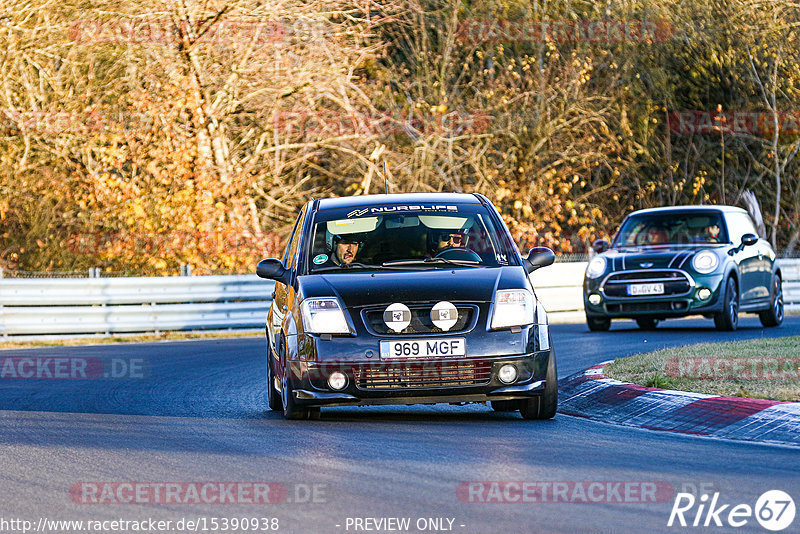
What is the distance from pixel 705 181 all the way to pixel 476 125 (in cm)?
666

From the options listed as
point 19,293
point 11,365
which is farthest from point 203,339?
point 11,365

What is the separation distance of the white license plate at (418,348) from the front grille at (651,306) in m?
10.0

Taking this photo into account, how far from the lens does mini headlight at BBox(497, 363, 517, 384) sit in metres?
9.57

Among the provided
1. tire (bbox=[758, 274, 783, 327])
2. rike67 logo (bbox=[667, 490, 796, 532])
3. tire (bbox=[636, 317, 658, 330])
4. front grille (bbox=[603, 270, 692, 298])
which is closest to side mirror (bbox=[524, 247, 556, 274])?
rike67 logo (bbox=[667, 490, 796, 532])

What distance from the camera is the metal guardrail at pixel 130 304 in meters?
21.3

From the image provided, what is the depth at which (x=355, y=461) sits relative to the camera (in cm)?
793

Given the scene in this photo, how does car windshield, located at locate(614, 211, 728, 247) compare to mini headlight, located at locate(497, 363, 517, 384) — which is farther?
car windshield, located at locate(614, 211, 728, 247)

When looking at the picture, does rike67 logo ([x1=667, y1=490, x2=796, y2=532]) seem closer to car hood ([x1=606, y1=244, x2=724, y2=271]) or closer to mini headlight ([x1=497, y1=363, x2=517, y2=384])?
mini headlight ([x1=497, y1=363, x2=517, y2=384])

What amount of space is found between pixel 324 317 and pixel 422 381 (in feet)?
2.58

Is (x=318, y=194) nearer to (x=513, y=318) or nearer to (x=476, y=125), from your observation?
(x=476, y=125)

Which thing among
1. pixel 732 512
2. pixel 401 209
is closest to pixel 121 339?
pixel 401 209

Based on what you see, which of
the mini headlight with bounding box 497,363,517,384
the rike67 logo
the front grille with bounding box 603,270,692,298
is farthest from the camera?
the front grille with bounding box 603,270,692,298

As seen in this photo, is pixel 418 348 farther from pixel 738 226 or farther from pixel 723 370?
pixel 738 226

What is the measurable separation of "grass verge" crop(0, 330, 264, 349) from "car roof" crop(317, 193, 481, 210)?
34.3ft
